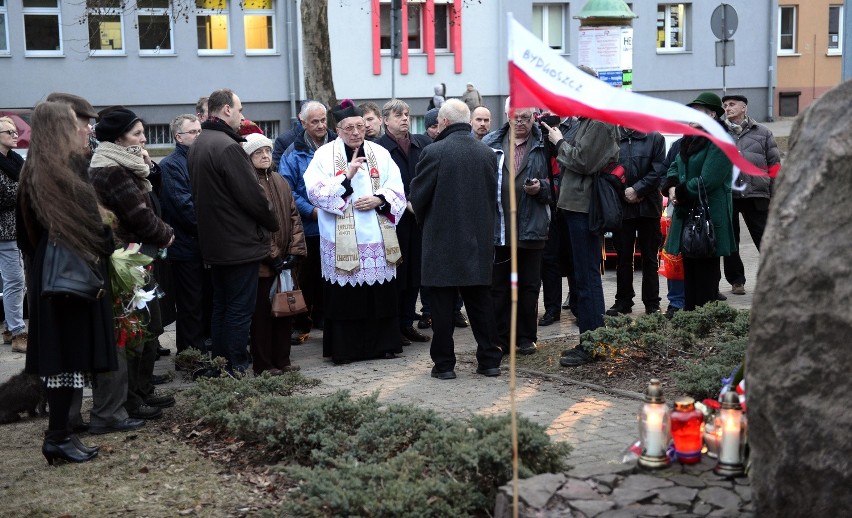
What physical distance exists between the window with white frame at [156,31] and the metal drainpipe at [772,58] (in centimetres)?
1766

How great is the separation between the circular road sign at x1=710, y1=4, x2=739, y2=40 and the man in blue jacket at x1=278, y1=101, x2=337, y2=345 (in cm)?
1031

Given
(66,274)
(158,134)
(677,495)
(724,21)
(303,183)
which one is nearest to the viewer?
(677,495)

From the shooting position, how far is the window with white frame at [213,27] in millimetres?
30297

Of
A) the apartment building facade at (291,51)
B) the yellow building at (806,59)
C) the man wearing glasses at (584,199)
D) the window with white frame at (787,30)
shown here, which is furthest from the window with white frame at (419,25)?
the man wearing glasses at (584,199)

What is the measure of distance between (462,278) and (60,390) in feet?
9.89

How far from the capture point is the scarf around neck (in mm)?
7066

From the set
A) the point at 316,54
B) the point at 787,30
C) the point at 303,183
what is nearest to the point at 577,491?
the point at 303,183

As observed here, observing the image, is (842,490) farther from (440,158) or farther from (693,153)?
(693,153)

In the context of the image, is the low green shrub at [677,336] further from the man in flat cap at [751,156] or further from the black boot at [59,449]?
the black boot at [59,449]

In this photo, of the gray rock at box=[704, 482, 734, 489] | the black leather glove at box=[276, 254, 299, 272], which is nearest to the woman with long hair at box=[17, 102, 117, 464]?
the black leather glove at box=[276, 254, 299, 272]

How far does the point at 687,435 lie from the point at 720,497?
391 millimetres

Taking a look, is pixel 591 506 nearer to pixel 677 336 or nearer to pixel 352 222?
pixel 677 336

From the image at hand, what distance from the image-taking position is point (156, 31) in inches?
1179

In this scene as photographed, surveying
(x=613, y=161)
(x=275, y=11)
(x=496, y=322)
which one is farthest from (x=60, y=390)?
(x=275, y=11)
